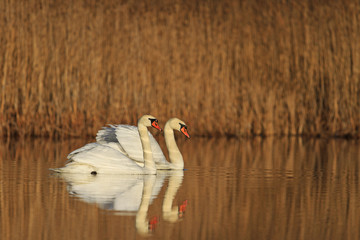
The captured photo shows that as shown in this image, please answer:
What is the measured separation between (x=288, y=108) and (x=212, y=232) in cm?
933

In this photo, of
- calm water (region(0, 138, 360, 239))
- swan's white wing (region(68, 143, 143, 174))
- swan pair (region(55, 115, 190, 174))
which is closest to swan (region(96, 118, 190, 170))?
swan pair (region(55, 115, 190, 174))

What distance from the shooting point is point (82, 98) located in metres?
13.3

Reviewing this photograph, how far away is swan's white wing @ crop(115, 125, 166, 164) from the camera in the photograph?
861 centimetres

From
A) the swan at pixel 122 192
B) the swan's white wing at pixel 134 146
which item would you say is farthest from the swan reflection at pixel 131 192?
the swan's white wing at pixel 134 146

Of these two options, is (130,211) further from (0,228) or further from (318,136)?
(318,136)

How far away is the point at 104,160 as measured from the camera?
7988 millimetres

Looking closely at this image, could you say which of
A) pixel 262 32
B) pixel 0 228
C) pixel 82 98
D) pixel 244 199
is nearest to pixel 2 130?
pixel 82 98

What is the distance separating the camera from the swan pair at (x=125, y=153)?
797cm

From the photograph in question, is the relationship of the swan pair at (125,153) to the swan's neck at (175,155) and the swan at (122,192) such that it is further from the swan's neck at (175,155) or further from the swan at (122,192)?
the swan at (122,192)

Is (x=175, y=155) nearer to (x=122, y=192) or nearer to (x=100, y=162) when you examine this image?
(x=100, y=162)

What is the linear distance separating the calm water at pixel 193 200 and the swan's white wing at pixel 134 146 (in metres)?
0.34

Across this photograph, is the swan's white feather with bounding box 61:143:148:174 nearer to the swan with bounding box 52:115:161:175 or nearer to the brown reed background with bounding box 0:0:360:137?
the swan with bounding box 52:115:161:175

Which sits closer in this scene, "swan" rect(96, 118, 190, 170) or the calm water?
the calm water

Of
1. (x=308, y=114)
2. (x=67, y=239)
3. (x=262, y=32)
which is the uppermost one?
(x=262, y=32)
